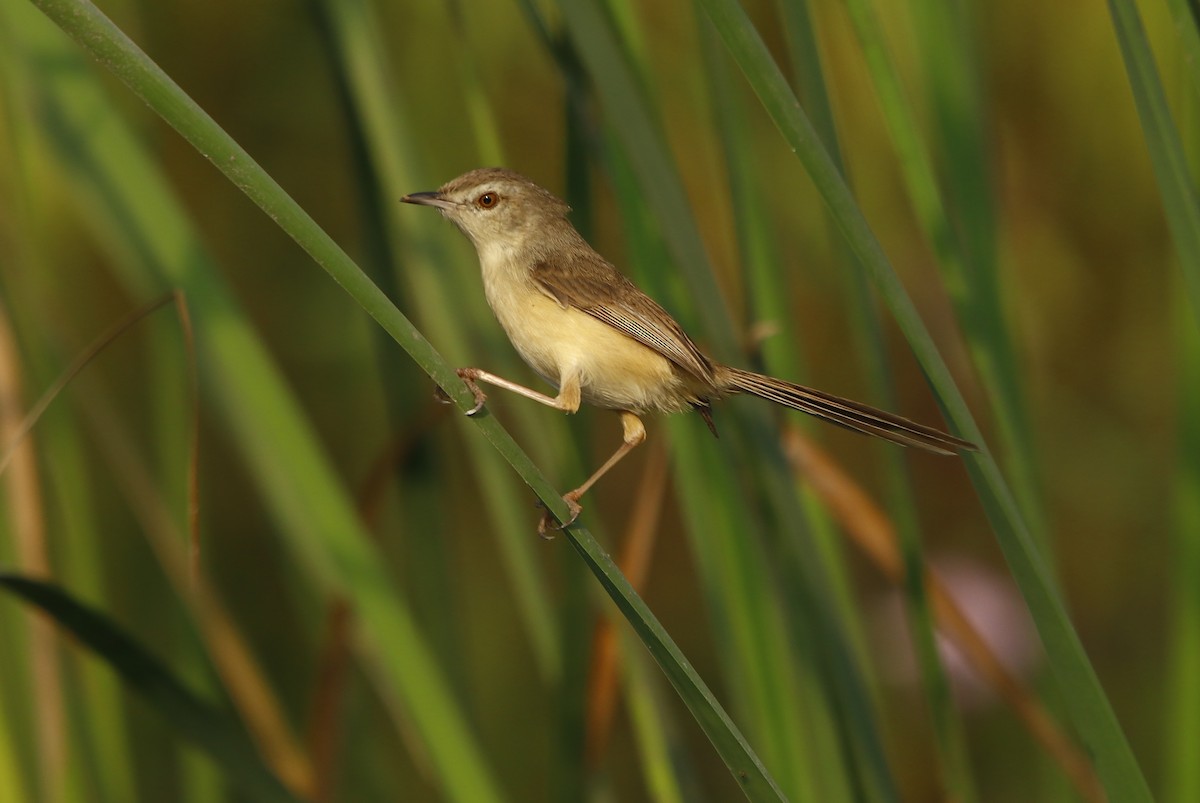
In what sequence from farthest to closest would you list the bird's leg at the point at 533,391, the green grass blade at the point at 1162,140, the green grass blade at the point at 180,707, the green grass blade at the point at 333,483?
the bird's leg at the point at 533,391
the green grass blade at the point at 180,707
the green grass blade at the point at 1162,140
the green grass blade at the point at 333,483

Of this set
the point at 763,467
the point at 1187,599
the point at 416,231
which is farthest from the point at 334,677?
the point at 1187,599

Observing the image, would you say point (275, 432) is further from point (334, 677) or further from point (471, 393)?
point (334, 677)

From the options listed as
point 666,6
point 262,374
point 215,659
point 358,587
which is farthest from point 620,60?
point 666,6

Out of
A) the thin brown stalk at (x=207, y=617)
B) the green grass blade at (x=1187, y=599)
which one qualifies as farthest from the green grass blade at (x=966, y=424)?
the thin brown stalk at (x=207, y=617)

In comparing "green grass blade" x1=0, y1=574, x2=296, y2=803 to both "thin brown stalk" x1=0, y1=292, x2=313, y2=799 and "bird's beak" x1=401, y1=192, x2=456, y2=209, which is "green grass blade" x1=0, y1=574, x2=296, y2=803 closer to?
"thin brown stalk" x1=0, y1=292, x2=313, y2=799

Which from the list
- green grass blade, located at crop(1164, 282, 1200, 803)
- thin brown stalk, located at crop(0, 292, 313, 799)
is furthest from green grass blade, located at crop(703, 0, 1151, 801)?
thin brown stalk, located at crop(0, 292, 313, 799)

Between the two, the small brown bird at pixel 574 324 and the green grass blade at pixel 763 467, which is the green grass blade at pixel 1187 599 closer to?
the green grass blade at pixel 763 467
